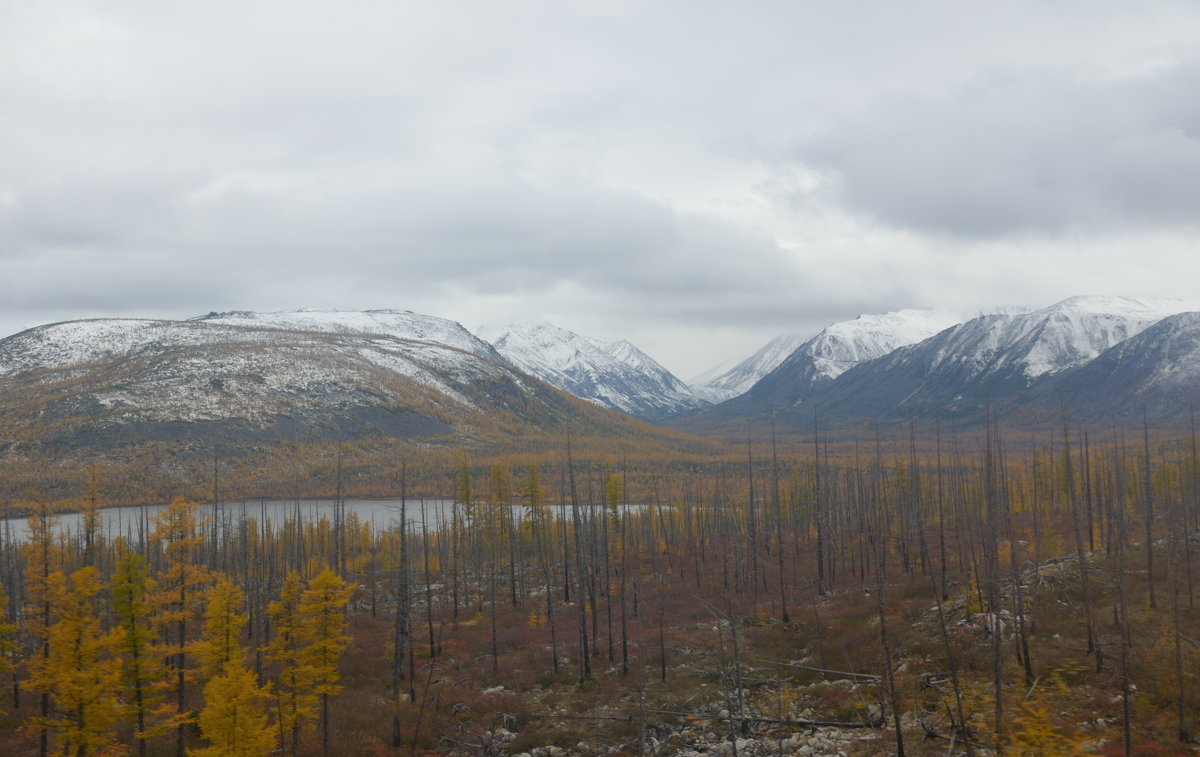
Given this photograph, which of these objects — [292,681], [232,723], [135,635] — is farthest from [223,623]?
[232,723]

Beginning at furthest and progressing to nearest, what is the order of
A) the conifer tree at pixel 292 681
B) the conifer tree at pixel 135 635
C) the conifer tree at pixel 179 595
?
the conifer tree at pixel 179 595
the conifer tree at pixel 135 635
the conifer tree at pixel 292 681

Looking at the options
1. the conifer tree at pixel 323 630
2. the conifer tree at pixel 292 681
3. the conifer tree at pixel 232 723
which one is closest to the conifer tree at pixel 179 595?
the conifer tree at pixel 292 681

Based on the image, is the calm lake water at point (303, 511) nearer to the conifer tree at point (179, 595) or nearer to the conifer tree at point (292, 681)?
the conifer tree at point (179, 595)

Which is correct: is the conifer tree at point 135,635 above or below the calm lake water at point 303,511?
above

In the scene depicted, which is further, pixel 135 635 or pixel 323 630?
pixel 323 630

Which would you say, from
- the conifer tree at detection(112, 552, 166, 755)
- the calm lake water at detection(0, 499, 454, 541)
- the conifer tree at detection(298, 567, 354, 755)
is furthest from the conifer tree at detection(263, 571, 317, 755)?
the calm lake water at detection(0, 499, 454, 541)

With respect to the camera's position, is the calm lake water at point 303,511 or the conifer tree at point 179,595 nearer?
the conifer tree at point 179,595

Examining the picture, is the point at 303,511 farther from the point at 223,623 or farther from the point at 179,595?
the point at 223,623

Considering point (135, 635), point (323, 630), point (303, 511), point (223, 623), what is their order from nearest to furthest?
point (135, 635), point (323, 630), point (223, 623), point (303, 511)

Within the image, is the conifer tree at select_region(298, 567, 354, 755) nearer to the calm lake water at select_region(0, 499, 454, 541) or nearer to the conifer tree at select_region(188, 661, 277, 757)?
the conifer tree at select_region(188, 661, 277, 757)

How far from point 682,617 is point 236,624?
32026mm

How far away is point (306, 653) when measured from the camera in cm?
2909

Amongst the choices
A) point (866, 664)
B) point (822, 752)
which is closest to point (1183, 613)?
point (866, 664)

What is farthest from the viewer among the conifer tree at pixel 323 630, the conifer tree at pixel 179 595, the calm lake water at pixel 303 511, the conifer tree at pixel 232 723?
the calm lake water at pixel 303 511
